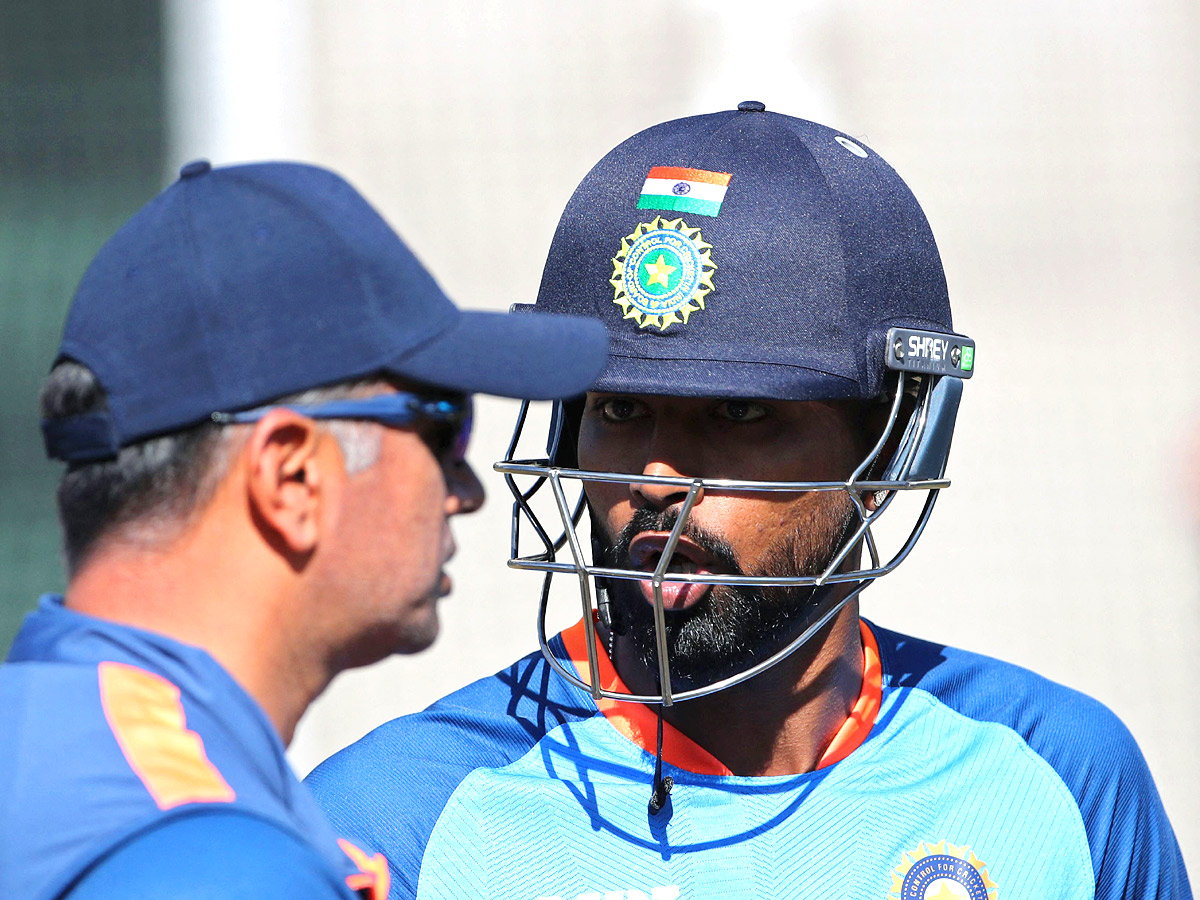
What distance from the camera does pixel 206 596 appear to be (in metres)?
1.02

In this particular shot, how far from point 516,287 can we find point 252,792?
133 inches

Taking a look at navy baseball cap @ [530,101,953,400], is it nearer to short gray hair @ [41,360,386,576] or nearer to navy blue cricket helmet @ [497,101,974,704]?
navy blue cricket helmet @ [497,101,974,704]

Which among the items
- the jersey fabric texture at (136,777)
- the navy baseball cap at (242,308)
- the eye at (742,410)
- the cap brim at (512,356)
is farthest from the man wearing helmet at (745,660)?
the jersey fabric texture at (136,777)

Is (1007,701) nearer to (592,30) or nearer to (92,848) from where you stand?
(92,848)

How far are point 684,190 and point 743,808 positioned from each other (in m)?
0.85

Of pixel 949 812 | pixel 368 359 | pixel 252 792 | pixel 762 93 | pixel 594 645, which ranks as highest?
pixel 762 93

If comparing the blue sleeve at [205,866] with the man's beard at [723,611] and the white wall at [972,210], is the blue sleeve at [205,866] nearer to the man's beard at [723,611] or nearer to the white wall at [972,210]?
the man's beard at [723,611]

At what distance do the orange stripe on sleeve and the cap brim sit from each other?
1.96 feet

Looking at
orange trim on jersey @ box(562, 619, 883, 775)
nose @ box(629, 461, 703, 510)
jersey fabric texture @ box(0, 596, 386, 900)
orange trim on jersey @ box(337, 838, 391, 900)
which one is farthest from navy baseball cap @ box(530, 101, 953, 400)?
jersey fabric texture @ box(0, 596, 386, 900)

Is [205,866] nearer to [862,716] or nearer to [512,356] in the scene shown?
[512,356]

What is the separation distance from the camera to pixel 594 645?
5.71 feet

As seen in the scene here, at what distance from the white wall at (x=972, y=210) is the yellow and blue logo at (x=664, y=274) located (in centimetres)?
228

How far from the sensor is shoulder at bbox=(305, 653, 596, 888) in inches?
66.6

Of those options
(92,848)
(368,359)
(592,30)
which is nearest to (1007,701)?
(368,359)
